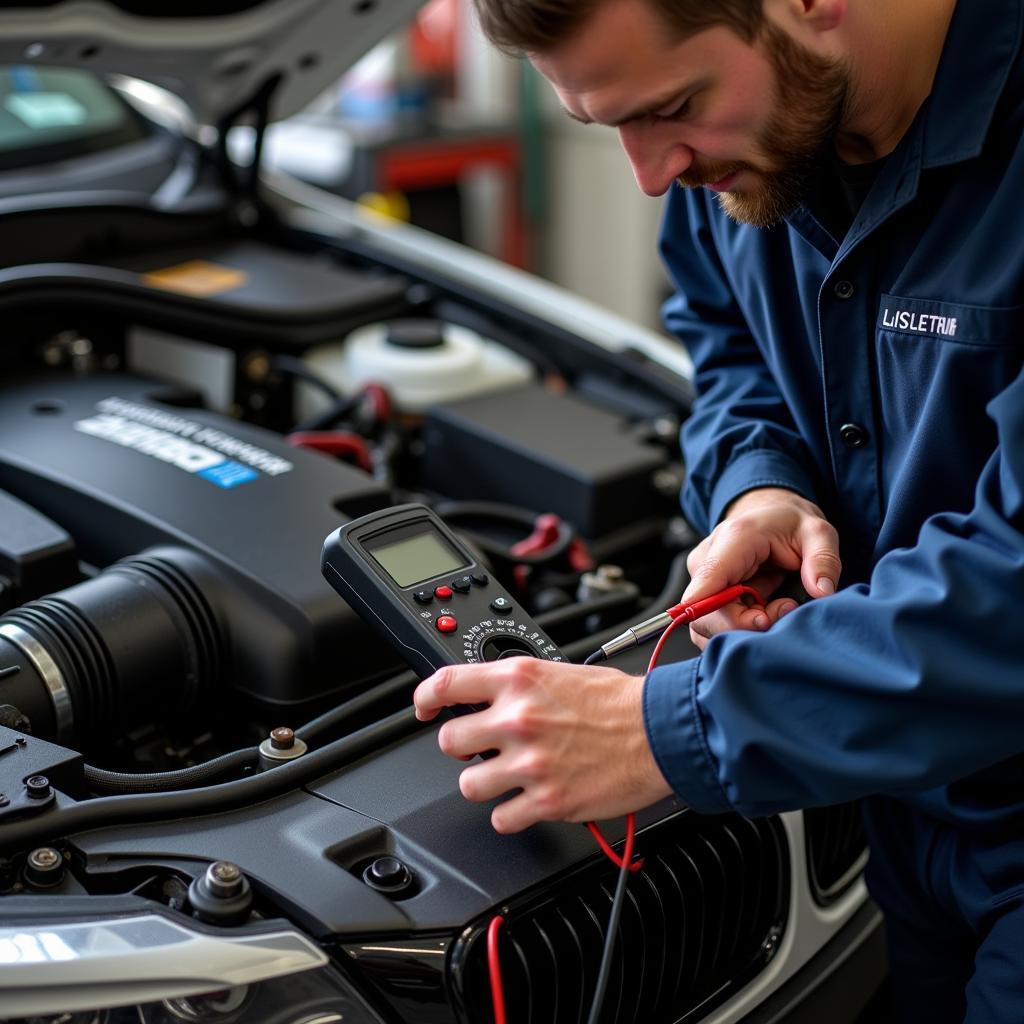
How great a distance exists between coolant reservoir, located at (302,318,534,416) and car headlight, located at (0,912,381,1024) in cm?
85

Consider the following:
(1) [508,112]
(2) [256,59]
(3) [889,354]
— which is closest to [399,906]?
(3) [889,354]

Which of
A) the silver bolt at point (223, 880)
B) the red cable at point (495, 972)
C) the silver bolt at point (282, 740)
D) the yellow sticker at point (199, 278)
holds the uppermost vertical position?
the yellow sticker at point (199, 278)

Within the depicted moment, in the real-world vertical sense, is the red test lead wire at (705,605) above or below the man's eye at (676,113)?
below

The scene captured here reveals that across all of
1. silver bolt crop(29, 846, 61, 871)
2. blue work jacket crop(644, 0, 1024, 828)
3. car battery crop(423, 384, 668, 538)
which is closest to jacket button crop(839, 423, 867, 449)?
blue work jacket crop(644, 0, 1024, 828)

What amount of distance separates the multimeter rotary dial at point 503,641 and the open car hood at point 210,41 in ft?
2.85

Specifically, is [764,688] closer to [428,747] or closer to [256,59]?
[428,747]

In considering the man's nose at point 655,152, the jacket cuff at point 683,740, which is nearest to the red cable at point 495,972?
the jacket cuff at point 683,740

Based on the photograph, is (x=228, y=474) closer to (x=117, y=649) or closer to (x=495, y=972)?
(x=117, y=649)

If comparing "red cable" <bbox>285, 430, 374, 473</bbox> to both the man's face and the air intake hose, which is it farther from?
the man's face

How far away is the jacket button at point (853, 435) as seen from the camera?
101cm

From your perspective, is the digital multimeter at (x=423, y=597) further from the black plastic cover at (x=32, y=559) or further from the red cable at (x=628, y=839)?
the black plastic cover at (x=32, y=559)

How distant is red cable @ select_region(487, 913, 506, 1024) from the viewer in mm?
821

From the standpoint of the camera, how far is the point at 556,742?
0.82 metres

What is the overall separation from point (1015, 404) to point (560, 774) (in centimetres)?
34
